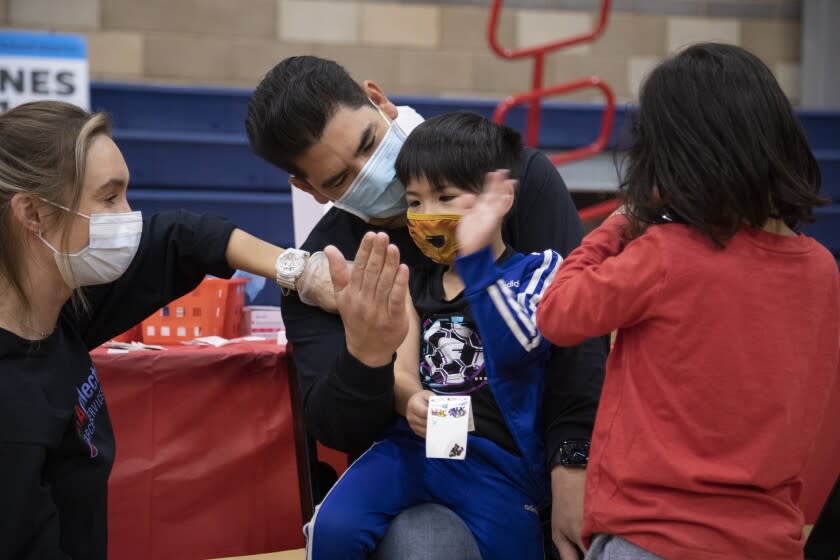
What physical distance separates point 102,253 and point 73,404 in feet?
0.87

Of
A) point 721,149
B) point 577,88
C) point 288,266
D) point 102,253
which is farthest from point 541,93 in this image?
point 721,149

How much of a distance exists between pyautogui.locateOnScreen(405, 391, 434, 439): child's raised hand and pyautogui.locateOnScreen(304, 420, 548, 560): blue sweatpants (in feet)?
0.27

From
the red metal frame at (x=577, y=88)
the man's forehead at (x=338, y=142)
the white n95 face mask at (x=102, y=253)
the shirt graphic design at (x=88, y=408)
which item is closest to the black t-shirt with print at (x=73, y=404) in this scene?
the shirt graphic design at (x=88, y=408)

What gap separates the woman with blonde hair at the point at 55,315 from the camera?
164 cm

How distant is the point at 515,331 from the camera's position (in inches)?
65.8

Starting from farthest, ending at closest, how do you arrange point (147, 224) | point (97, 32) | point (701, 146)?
point (97, 32), point (147, 224), point (701, 146)

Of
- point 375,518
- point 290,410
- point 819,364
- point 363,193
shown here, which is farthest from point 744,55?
point 290,410

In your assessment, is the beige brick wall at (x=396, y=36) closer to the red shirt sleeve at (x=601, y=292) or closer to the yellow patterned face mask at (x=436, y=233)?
the yellow patterned face mask at (x=436, y=233)

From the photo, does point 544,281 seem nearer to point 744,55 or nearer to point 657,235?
point 657,235

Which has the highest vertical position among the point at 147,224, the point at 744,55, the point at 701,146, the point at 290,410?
the point at 744,55

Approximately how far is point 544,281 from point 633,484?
0.43 m

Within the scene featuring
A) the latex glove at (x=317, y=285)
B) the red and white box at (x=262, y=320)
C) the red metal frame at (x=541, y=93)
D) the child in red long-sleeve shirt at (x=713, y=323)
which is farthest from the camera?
the red metal frame at (x=541, y=93)

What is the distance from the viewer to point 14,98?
414 cm

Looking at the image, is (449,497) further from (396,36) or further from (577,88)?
(396,36)
